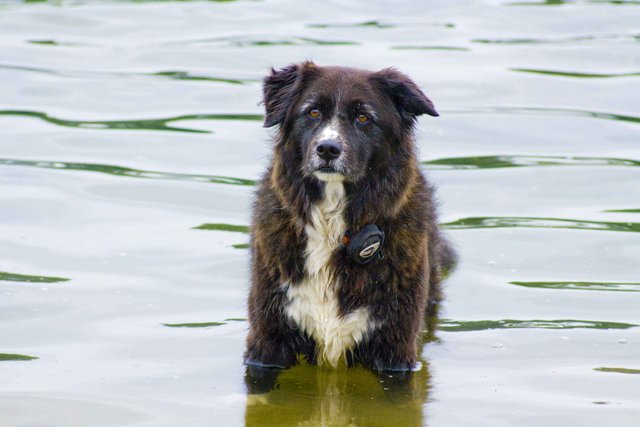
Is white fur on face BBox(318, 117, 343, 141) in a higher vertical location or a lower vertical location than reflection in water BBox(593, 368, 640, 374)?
higher

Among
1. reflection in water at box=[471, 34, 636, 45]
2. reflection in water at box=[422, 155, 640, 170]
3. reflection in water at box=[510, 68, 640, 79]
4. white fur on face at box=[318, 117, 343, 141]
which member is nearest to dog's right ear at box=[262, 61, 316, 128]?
white fur on face at box=[318, 117, 343, 141]

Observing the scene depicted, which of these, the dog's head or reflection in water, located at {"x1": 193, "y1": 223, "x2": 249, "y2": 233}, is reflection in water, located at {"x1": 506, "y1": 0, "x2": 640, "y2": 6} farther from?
the dog's head

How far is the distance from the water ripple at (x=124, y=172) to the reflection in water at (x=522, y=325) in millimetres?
3473

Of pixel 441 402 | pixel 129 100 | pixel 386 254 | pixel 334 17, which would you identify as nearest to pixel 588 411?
pixel 441 402

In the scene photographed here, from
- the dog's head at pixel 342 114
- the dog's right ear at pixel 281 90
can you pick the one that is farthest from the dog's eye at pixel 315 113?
the dog's right ear at pixel 281 90

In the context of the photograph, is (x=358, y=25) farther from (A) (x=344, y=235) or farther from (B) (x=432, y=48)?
(A) (x=344, y=235)

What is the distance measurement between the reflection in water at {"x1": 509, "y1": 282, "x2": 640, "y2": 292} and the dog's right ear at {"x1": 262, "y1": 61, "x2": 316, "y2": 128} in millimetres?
2510

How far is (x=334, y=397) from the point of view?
6781 mm

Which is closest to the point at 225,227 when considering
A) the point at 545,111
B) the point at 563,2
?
the point at 545,111

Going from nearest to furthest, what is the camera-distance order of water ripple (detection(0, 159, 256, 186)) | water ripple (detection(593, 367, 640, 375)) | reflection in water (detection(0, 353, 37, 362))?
water ripple (detection(593, 367, 640, 375)), reflection in water (detection(0, 353, 37, 362)), water ripple (detection(0, 159, 256, 186))

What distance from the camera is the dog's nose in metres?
6.56

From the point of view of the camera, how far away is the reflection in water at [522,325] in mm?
7910

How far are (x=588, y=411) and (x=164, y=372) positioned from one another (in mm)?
2290

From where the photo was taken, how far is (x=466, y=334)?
25.6ft
